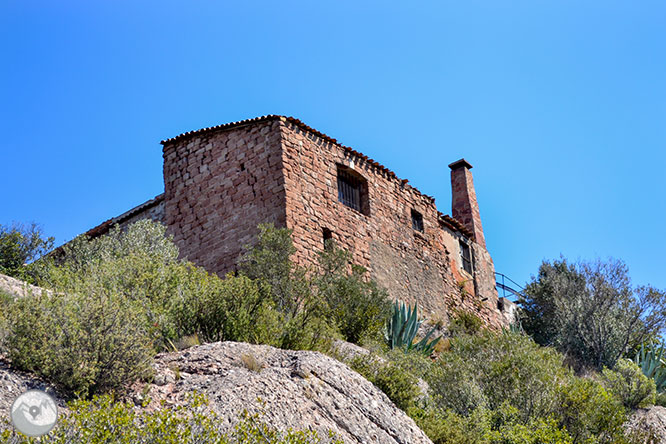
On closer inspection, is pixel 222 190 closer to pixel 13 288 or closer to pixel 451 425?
pixel 13 288

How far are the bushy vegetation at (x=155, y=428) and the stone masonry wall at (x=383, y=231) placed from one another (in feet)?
29.7

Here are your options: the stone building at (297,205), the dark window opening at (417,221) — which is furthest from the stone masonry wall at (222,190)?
the dark window opening at (417,221)

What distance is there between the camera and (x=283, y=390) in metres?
7.56

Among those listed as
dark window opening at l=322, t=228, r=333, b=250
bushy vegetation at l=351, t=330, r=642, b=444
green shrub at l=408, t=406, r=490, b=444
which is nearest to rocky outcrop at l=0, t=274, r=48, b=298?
bushy vegetation at l=351, t=330, r=642, b=444

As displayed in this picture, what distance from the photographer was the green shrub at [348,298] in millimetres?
13195

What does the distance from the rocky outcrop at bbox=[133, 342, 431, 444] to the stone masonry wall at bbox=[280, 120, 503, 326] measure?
726 centimetres

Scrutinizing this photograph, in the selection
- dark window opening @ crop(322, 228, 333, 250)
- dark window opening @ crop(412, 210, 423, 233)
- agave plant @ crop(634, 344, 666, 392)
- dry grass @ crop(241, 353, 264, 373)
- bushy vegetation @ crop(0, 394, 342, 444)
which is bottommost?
bushy vegetation @ crop(0, 394, 342, 444)

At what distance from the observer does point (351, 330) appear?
43.4ft

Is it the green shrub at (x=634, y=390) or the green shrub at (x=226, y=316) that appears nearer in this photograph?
the green shrub at (x=226, y=316)

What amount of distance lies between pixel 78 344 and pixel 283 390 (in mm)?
1977

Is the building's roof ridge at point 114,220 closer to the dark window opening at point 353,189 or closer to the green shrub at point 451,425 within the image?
the dark window opening at point 353,189

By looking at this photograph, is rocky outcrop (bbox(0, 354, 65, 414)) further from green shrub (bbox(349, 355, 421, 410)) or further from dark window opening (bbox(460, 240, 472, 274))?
dark window opening (bbox(460, 240, 472, 274))

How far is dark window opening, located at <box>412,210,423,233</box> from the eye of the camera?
20344mm

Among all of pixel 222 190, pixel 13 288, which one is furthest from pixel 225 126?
pixel 13 288
